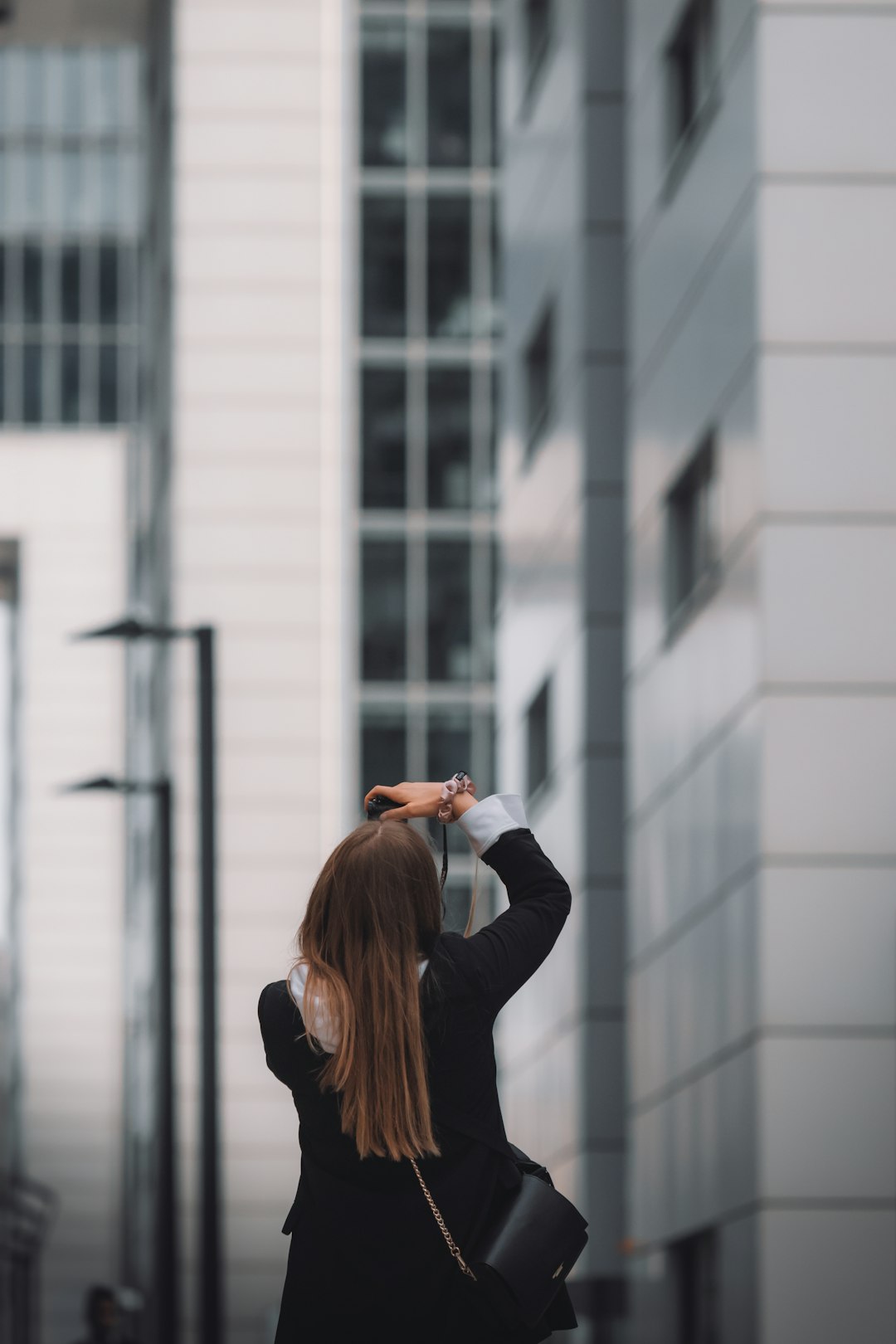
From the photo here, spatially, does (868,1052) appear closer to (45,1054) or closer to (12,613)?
(12,613)

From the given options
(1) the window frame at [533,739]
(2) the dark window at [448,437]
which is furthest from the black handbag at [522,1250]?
(2) the dark window at [448,437]

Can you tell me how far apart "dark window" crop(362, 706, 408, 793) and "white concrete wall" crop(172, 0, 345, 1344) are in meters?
0.76

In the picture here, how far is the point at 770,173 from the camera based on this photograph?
44.7 feet

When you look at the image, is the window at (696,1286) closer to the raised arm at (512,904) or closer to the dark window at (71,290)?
the raised arm at (512,904)

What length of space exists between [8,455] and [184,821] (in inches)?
736

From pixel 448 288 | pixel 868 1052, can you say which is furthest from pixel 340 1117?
pixel 448 288

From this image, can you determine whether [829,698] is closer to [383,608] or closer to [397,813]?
[397,813]

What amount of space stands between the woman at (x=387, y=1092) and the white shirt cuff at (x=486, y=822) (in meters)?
0.24

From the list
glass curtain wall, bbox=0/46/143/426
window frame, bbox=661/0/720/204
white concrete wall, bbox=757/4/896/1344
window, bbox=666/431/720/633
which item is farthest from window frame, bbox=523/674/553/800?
glass curtain wall, bbox=0/46/143/426

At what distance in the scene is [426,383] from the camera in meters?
46.3

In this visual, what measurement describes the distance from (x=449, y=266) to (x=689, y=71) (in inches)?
1183

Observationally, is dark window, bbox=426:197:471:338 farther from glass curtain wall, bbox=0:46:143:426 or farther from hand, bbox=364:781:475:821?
hand, bbox=364:781:475:821

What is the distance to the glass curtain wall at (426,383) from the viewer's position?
1802 inches

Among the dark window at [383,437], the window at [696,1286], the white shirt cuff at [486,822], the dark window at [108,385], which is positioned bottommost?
the window at [696,1286]
